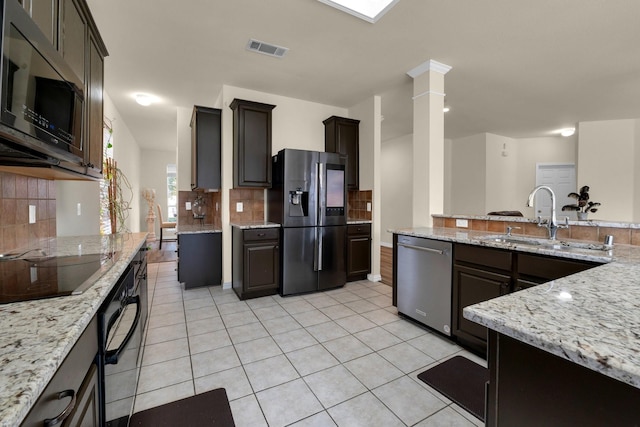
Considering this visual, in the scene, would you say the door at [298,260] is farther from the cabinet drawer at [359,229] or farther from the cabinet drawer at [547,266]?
the cabinet drawer at [547,266]

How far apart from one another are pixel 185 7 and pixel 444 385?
334 centimetres

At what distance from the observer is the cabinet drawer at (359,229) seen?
4082 mm

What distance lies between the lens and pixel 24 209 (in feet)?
6.07

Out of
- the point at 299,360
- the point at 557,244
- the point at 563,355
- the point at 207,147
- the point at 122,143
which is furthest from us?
the point at 122,143

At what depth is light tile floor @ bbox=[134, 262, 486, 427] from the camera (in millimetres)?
1651

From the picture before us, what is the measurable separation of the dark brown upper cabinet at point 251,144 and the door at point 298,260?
787mm

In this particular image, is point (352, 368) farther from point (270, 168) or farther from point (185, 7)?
point (185, 7)

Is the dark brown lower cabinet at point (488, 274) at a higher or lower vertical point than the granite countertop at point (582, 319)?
lower

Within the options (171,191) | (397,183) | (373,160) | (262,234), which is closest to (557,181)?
(397,183)

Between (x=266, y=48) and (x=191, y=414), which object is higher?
(x=266, y=48)

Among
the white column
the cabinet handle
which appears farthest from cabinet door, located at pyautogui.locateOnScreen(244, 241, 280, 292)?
the cabinet handle

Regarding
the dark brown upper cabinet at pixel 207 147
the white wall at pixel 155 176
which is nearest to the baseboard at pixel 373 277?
the dark brown upper cabinet at pixel 207 147

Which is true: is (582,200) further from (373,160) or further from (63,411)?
(63,411)

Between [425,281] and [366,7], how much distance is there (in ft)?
7.84
